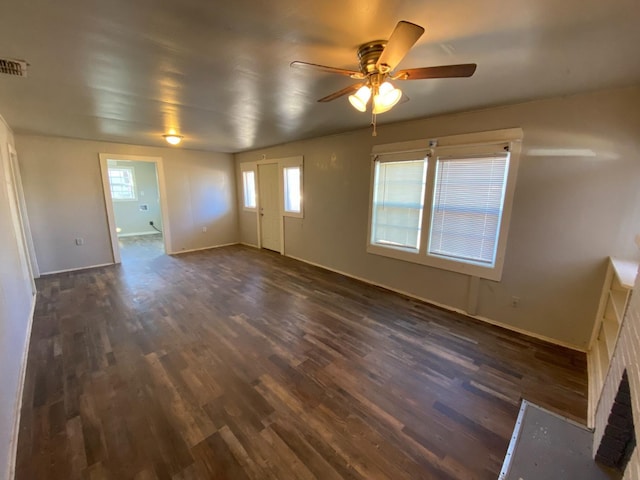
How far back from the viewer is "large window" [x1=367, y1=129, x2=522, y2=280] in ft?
9.07

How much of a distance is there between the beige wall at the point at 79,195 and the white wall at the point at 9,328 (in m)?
1.27

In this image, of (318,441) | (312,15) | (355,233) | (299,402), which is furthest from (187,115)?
(318,441)

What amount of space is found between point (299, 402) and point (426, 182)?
2.78m

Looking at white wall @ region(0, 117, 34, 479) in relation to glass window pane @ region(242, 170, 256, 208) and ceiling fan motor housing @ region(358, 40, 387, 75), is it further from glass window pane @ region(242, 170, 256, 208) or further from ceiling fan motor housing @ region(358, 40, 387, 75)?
glass window pane @ region(242, 170, 256, 208)

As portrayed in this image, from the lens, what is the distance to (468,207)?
118 inches

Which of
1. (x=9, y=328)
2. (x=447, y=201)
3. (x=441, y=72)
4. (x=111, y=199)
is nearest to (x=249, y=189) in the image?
(x=111, y=199)

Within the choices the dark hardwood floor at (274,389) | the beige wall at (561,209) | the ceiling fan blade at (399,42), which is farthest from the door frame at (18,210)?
the beige wall at (561,209)

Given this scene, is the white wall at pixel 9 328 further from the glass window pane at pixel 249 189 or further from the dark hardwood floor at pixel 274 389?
the glass window pane at pixel 249 189

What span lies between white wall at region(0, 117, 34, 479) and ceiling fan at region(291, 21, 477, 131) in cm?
259

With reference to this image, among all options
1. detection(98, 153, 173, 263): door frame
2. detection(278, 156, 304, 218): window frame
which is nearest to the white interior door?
detection(278, 156, 304, 218): window frame

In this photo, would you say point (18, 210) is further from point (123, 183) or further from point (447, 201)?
point (447, 201)

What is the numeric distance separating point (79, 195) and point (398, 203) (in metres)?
→ 5.43

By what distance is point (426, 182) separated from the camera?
10.8 ft

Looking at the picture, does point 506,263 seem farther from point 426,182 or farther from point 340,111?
point 340,111
